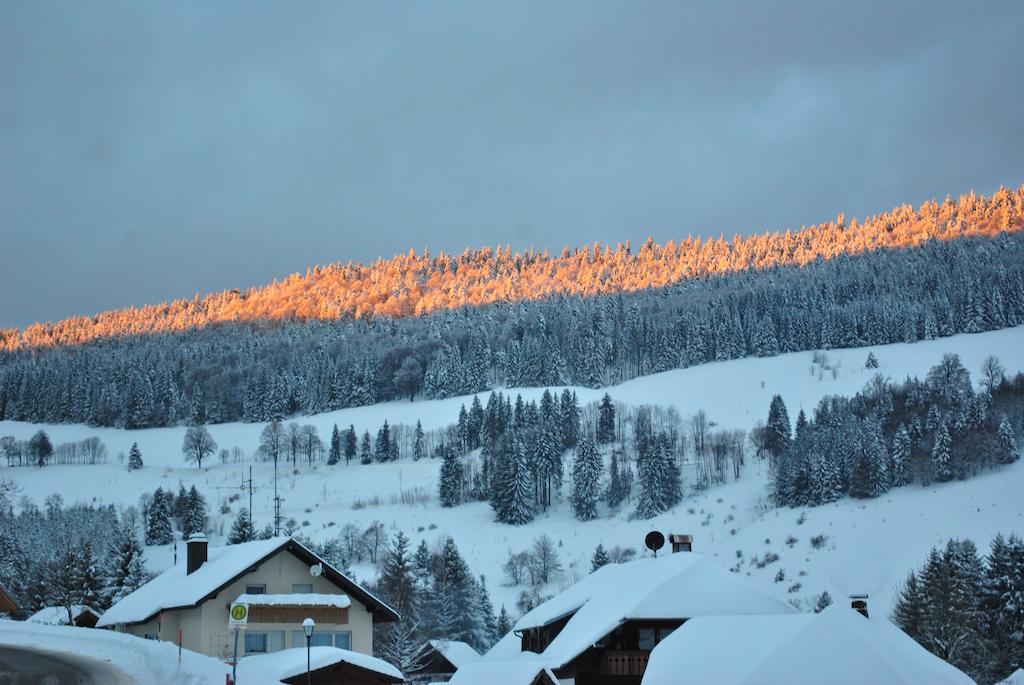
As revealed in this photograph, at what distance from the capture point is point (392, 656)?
5678cm

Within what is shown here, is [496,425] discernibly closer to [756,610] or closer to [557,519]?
[557,519]

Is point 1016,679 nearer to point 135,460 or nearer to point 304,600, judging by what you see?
point 304,600

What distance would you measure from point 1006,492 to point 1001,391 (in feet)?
109

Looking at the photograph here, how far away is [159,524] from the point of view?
387 feet

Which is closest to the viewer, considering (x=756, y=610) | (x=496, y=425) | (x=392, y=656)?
(x=756, y=610)

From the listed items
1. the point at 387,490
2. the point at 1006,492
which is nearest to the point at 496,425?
the point at 387,490

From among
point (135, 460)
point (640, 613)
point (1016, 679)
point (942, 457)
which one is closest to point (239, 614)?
point (640, 613)

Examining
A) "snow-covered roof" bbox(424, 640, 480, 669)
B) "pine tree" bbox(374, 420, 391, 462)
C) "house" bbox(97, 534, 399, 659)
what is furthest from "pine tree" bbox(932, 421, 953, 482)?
"pine tree" bbox(374, 420, 391, 462)

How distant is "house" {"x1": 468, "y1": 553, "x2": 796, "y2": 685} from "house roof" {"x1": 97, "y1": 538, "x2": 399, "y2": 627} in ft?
27.9

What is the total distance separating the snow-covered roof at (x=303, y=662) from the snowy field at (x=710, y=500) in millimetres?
47851

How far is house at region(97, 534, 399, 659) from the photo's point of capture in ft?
135

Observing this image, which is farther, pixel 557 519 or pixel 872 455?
pixel 557 519

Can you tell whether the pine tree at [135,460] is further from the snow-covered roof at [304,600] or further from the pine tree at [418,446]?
the snow-covered roof at [304,600]

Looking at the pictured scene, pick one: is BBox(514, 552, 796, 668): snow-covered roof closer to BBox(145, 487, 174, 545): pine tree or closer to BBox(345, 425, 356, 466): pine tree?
BBox(145, 487, 174, 545): pine tree
